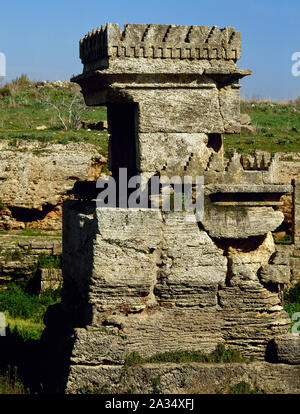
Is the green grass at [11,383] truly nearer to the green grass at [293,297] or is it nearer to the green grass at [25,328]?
the green grass at [25,328]

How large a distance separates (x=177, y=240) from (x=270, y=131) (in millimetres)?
16291

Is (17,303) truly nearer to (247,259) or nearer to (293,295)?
(293,295)

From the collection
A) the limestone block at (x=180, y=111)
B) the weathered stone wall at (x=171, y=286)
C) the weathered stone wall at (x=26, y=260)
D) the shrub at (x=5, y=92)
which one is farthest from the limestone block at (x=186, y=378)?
the shrub at (x=5, y=92)

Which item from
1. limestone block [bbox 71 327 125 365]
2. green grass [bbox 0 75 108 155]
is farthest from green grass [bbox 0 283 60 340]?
green grass [bbox 0 75 108 155]

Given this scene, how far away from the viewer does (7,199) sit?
1723 centimetres

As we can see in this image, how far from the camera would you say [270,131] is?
2389 cm

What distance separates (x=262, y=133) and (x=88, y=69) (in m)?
14.7

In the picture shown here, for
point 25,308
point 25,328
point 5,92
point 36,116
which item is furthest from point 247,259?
point 5,92

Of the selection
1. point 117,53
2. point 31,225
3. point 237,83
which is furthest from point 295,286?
Result: point 117,53

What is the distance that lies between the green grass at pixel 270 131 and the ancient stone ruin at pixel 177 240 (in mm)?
10089

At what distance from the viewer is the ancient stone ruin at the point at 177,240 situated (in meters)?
7.99

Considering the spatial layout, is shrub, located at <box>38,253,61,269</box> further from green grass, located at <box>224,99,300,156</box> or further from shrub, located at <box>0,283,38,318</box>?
green grass, located at <box>224,99,300,156</box>

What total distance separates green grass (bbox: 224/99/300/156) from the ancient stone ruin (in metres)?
10.1
